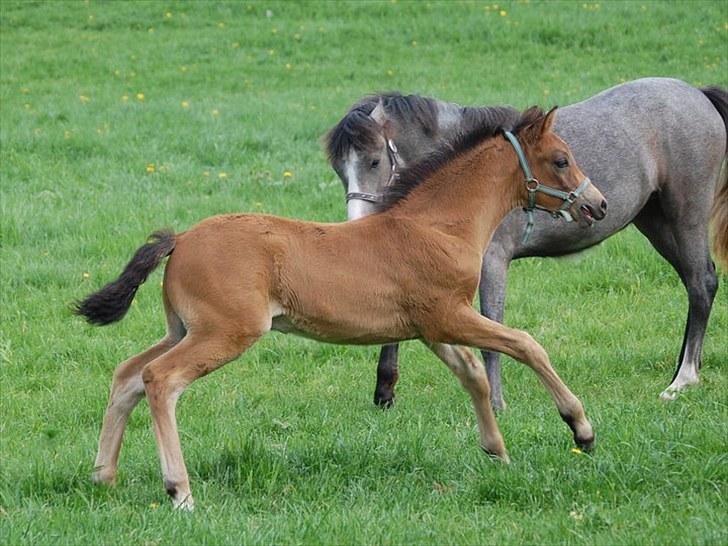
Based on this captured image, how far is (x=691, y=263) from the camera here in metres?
7.73

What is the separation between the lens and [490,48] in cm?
1825

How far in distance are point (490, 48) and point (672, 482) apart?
14.1m

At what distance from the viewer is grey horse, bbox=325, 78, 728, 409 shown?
7.02 m

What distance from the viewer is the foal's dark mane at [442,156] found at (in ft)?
18.5

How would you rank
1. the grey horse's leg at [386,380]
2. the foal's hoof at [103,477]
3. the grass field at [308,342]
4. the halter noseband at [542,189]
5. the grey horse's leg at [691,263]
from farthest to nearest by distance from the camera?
the grey horse's leg at [691,263] < the grey horse's leg at [386,380] < the halter noseband at [542,189] < the foal's hoof at [103,477] < the grass field at [308,342]

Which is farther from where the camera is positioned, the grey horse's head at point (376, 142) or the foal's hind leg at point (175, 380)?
the grey horse's head at point (376, 142)

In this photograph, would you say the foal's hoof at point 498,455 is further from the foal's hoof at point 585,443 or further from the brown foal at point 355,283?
the foal's hoof at point 585,443

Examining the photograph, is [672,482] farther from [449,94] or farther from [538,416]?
[449,94]

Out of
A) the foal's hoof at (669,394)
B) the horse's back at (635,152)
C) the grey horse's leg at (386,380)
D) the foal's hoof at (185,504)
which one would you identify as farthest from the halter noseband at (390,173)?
the foal's hoof at (185,504)

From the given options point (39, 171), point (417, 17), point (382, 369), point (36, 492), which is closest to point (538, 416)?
point (382, 369)

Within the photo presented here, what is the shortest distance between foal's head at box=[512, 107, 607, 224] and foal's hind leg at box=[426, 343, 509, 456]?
82 cm

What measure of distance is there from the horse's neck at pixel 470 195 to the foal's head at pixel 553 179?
0.09 meters

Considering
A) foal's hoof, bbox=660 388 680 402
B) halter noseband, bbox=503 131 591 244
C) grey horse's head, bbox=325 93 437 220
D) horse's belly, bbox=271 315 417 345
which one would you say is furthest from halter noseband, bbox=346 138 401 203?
foal's hoof, bbox=660 388 680 402

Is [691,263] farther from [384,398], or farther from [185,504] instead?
[185,504]
